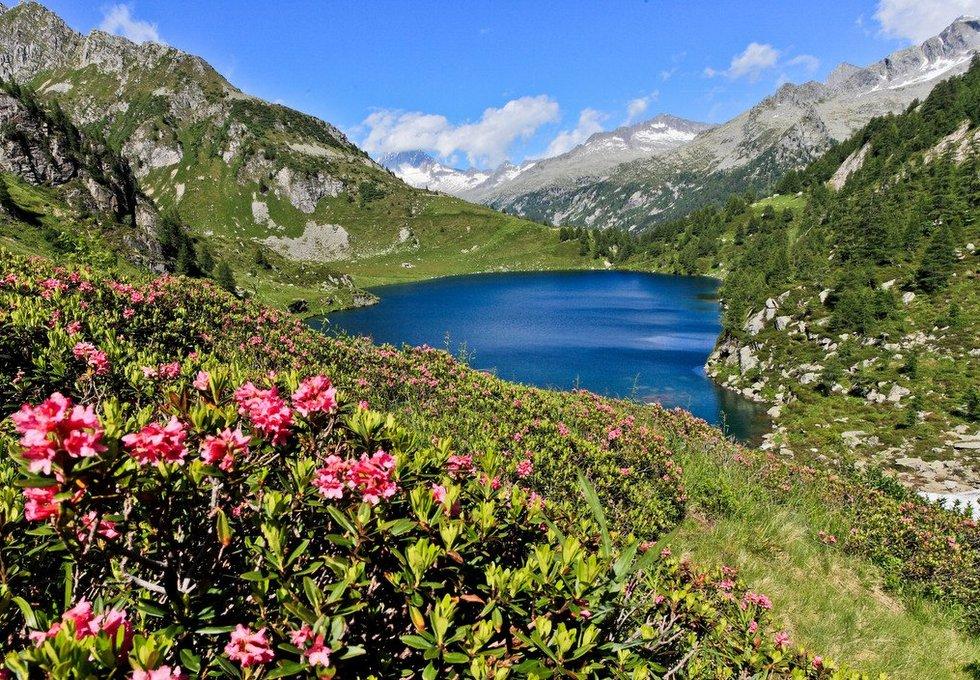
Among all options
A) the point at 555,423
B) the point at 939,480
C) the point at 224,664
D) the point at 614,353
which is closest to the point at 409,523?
the point at 224,664

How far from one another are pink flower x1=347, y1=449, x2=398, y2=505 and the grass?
4130 mm

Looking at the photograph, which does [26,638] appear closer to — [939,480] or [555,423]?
[555,423]

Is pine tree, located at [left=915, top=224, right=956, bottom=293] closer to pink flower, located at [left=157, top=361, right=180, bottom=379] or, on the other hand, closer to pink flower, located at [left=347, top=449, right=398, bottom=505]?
pink flower, located at [left=347, top=449, right=398, bottom=505]

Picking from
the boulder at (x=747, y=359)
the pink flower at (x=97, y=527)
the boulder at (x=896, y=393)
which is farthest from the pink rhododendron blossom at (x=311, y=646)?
the boulder at (x=747, y=359)

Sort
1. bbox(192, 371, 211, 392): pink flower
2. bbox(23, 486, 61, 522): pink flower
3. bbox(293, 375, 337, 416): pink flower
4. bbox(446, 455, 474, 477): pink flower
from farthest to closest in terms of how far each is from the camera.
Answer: bbox(446, 455, 474, 477): pink flower
bbox(192, 371, 211, 392): pink flower
bbox(293, 375, 337, 416): pink flower
bbox(23, 486, 61, 522): pink flower

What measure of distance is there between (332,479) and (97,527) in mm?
1113

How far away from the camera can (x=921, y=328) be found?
37.8 metres

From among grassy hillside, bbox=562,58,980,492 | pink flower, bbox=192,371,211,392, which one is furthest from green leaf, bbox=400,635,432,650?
grassy hillside, bbox=562,58,980,492

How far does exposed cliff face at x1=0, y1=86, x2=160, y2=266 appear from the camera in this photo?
211 feet

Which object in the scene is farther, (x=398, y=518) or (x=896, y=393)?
(x=896, y=393)

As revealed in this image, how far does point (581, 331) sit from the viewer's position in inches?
3123

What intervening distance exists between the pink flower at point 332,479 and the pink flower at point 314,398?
439 millimetres

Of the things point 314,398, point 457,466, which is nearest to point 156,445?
point 314,398

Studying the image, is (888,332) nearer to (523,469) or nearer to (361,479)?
(523,469)
